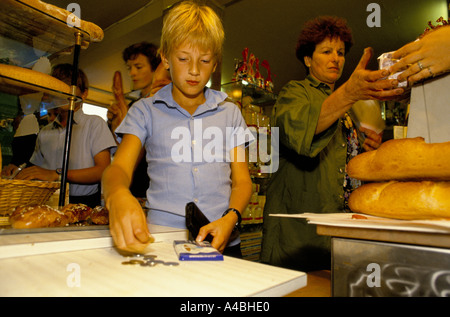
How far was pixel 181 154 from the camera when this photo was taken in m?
1.04

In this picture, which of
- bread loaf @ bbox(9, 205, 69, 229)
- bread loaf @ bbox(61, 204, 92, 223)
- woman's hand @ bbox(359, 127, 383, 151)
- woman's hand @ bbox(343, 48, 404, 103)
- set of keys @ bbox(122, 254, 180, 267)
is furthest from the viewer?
woman's hand @ bbox(359, 127, 383, 151)

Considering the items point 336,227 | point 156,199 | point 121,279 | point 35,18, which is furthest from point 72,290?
point 35,18

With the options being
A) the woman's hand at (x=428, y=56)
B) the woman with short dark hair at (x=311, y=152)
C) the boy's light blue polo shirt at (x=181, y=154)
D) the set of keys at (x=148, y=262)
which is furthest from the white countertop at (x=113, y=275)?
the woman with short dark hair at (x=311, y=152)

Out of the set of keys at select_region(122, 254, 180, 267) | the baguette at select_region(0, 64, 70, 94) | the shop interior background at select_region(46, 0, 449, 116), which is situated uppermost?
the shop interior background at select_region(46, 0, 449, 116)

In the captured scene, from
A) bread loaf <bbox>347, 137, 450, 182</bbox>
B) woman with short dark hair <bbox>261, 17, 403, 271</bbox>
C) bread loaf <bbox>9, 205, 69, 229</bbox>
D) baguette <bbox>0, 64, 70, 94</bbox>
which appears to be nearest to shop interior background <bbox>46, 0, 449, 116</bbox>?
woman with short dark hair <bbox>261, 17, 403, 271</bbox>

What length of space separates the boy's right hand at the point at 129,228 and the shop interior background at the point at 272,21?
2.55 m

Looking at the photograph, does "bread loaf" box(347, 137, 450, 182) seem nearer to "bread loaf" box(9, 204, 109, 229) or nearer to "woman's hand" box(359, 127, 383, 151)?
"woman's hand" box(359, 127, 383, 151)

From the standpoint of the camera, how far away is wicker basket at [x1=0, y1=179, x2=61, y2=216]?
3.75 ft

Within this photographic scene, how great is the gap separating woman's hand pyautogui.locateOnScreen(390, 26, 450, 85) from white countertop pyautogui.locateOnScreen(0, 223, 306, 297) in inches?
21.2

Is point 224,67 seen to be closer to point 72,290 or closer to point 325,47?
point 325,47

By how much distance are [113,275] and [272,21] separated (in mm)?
3809

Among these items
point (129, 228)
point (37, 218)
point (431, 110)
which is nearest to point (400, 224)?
point (431, 110)

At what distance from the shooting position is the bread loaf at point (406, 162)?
558 mm

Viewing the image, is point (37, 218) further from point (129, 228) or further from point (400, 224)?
point (400, 224)
